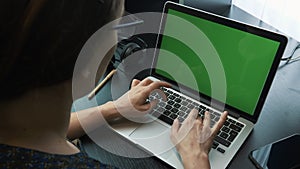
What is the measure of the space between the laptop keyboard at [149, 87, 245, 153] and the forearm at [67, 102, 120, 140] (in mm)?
120

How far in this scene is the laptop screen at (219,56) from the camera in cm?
86

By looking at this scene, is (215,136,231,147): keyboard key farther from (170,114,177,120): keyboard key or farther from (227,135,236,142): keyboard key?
(170,114,177,120): keyboard key

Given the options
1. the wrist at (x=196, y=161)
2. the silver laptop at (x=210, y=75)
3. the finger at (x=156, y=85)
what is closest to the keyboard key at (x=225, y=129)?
the silver laptop at (x=210, y=75)

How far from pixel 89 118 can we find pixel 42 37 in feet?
1.51

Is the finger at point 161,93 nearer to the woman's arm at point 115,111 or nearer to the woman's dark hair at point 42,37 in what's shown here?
the woman's arm at point 115,111

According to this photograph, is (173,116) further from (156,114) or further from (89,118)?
(89,118)

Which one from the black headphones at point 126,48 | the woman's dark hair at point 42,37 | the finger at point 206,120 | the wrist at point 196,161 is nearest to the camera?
the woman's dark hair at point 42,37

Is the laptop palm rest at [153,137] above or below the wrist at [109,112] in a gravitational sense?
below

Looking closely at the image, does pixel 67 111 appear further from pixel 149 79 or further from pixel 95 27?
pixel 149 79

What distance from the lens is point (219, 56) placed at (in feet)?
3.10

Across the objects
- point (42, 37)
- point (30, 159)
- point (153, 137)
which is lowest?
point (153, 137)

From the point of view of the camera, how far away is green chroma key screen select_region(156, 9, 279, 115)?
866mm

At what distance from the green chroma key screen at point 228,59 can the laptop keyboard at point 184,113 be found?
0.05 metres

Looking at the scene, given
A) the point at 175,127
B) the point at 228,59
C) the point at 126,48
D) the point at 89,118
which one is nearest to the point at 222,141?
the point at 175,127
